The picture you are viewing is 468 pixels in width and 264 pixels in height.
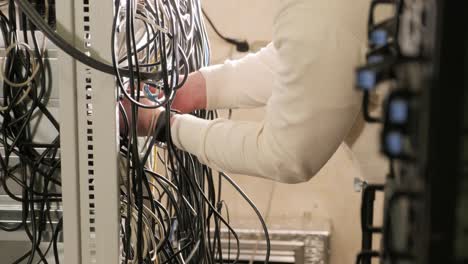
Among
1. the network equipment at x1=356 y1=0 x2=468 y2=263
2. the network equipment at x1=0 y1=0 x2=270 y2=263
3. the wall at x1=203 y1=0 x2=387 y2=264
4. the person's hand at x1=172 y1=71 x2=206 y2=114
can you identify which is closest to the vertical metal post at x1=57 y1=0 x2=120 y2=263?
the network equipment at x1=0 y1=0 x2=270 y2=263

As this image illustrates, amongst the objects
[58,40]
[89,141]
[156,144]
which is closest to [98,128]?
[89,141]

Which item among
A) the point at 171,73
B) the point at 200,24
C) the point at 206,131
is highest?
the point at 200,24

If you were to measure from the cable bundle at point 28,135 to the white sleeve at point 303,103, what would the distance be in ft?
1.35

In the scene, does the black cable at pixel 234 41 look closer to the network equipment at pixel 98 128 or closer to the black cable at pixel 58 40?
the network equipment at pixel 98 128

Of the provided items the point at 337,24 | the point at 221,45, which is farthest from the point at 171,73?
the point at 221,45

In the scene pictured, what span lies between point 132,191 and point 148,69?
241 mm

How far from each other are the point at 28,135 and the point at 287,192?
116 centimetres

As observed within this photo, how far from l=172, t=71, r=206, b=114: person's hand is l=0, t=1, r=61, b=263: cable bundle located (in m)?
0.27

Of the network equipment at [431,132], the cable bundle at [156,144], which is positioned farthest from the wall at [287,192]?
the network equipment at [431,132]

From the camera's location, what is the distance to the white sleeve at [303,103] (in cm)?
87

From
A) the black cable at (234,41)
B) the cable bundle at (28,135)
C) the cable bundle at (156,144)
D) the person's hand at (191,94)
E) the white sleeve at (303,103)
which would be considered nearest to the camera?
the white sleeve at (303,103)

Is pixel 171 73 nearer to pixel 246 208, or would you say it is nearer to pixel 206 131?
pixel 206 131

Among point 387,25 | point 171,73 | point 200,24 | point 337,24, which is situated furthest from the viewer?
point 200,24

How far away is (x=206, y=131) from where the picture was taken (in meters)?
1.07
